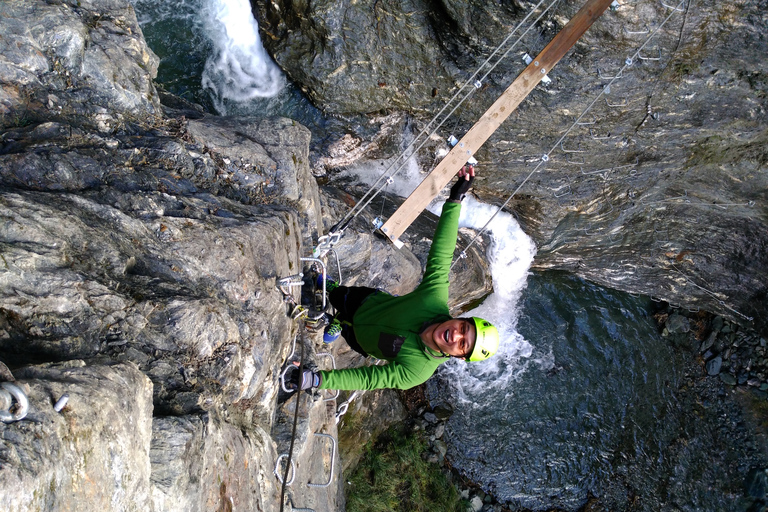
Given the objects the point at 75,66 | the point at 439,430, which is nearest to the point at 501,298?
the point at 439,430

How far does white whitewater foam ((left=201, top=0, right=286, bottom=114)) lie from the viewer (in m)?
7.14

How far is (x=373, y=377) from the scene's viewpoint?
4.03 meters

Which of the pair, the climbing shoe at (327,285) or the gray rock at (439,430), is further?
the gray rock at (439,430)

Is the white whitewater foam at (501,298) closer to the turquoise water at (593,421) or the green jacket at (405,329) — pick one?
the turquoise water at (593,421)

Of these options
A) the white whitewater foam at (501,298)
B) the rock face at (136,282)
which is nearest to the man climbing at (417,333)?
the rock face at (136,282)

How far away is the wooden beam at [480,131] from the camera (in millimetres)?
5676

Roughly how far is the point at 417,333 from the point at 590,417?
647 cm

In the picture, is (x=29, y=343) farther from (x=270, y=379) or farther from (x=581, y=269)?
(x=581, y=269)

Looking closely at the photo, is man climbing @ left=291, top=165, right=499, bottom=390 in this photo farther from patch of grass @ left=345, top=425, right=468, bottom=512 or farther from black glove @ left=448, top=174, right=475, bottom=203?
patch of grass @ left=345, top=425, right=468, bottom=512

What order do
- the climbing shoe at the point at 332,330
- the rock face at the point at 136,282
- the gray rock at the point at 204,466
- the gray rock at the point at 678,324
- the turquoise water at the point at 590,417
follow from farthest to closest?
the gray rock at the point at 678,324, the turquoise water at the point at 590,417, the climbing shoe at the point at 332,330, the gray rock at the point at 204,466, the rock face at the point at 136,282

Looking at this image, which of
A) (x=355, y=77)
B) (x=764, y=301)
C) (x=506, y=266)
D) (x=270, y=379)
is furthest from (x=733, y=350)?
(x=270, y=379)

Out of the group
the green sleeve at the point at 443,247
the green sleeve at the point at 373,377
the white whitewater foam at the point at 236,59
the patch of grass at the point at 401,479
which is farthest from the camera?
the patch of grass at the point at 401,479

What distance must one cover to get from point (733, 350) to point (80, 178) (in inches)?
434

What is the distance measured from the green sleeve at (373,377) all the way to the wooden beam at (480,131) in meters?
2.05
